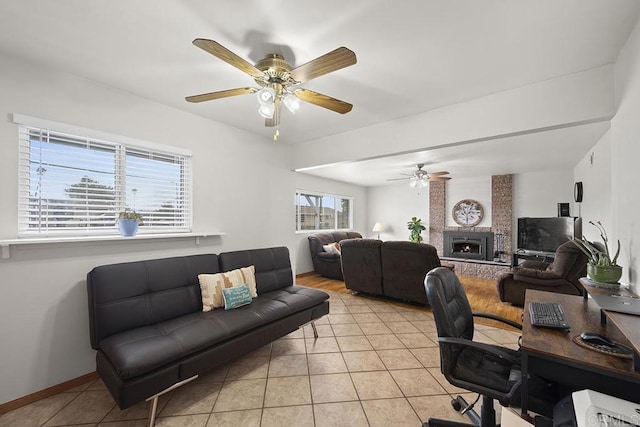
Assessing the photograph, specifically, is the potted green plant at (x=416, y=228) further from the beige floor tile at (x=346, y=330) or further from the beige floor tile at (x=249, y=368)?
the beige floor tile at (x=249, y=368)

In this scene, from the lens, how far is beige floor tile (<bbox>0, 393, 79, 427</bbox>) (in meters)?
1.71

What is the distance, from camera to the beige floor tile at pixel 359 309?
3701 mm

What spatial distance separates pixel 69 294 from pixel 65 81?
170 centimetres

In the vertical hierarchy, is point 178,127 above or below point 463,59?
below

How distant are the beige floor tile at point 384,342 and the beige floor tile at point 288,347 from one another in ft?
2.45

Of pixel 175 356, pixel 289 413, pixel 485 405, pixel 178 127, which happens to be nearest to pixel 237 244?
pixel 178 127

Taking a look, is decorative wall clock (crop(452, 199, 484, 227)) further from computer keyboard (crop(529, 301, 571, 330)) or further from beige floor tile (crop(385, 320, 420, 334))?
computer keyboard (crop(529, 301, 571, 330))

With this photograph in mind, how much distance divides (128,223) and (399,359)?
2755 millimetres

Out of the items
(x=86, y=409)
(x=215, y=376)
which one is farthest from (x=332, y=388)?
(x=86, y=409)

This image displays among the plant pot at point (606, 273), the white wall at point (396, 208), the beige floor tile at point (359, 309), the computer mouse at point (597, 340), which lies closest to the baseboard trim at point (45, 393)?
the beige floor tile at point (359, 309)

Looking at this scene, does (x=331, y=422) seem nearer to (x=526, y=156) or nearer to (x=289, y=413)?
(x=289, y=413)

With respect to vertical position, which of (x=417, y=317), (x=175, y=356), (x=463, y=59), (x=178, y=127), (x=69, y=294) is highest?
(x=463, y=59)

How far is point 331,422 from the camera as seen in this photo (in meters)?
1.72

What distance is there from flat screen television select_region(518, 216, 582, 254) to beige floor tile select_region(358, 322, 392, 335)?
410 cm
